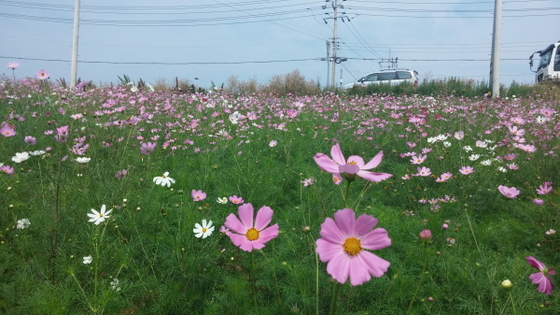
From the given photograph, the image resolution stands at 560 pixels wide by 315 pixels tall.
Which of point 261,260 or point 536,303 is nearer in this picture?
point 536,303

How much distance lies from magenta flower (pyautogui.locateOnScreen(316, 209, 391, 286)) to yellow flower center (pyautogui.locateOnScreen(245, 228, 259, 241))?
270mm

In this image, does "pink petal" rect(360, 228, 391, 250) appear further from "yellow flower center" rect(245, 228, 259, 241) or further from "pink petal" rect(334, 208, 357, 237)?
"yellow flower center" rect(245, 228, 259, 241)

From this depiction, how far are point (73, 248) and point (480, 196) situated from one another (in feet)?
7.42

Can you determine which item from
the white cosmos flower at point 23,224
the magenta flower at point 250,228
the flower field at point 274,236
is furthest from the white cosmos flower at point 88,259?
the magenta flower at point 250,228

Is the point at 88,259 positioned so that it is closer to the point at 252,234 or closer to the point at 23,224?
the point at 23,224

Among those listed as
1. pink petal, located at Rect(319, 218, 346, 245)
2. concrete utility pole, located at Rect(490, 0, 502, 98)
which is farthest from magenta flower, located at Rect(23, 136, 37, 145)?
concrete utility pole, located at Rect(490, 0, 502, 98)

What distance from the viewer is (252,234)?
876 mm

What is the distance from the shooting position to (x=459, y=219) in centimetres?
224

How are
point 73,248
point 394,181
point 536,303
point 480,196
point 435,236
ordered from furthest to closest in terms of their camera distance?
point 394,181
point 480,196
point 435,236
point 73,248
point 536,303

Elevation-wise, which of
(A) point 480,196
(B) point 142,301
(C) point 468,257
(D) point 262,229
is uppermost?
(D) point 262,229

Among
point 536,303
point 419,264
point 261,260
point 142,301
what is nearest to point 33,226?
point 142,301

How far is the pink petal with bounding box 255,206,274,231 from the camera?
854 millimetres

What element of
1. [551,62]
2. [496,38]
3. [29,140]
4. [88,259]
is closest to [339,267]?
[88,259]

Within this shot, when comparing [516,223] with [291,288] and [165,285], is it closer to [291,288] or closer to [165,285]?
[291,288]
